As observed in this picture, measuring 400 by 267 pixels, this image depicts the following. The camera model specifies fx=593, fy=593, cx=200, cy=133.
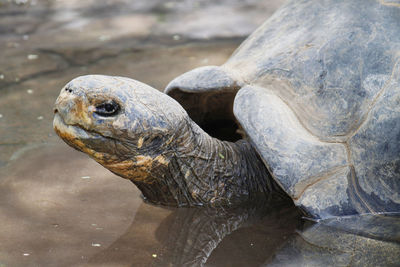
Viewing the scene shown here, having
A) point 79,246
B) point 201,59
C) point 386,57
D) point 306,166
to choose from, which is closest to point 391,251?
point 306,166

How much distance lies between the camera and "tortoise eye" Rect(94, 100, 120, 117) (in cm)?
309

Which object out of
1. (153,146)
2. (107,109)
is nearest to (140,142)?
(153,146)

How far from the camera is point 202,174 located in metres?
3.54

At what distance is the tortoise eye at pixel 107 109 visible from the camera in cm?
309

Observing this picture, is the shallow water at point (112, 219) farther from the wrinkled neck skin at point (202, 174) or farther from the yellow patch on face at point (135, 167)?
the yellow patch on face at point (135, 167)

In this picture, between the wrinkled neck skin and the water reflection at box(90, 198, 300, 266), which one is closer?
the water reflection at box(90, 198, 300, 266)

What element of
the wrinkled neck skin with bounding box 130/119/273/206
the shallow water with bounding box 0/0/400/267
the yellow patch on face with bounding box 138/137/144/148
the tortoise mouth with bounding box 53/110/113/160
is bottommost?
the shallow water with bounding box 0/0/400/267

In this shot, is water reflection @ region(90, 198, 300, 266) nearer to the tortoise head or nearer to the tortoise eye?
the tortoise head

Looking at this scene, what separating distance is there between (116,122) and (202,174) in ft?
2.29

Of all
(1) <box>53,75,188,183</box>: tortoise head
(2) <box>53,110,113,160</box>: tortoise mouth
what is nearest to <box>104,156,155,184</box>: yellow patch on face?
(1) <box>53,75,188,183</box>: tortoise head

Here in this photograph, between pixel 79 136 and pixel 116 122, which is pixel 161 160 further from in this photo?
pixel 79 136

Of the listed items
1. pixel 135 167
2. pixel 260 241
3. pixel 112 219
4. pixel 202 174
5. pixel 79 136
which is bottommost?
pixel 112 219

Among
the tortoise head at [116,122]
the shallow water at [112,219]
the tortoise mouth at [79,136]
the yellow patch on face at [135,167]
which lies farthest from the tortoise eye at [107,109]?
the shallow water at [112,219]

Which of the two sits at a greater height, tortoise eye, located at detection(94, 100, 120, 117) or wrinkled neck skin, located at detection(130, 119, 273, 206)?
tortoise eye, located at detection(94, 100, 120, 117)
